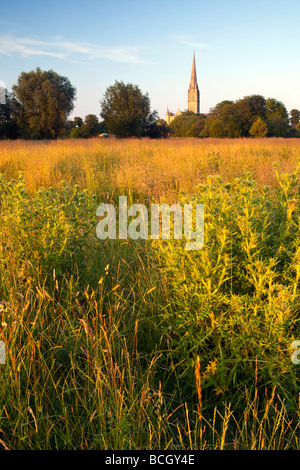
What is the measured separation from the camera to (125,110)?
27.7m

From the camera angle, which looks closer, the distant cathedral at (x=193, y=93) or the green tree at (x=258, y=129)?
the green tree at (x=258, y=129)

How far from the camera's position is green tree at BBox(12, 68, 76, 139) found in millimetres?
29344

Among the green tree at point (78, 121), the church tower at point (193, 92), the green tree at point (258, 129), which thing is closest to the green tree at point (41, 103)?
the green tree at point (258, 129)

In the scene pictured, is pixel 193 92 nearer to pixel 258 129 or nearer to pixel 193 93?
pixel 193 93

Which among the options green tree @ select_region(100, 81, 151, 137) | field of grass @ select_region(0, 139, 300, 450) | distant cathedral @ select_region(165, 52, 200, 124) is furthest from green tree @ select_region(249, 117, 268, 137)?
distant cathedral @ select_region(165, 52, 200, 124)


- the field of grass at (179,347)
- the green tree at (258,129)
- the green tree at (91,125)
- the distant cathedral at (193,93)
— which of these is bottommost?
the field of grass at (179,347)

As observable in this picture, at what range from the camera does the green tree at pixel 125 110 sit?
90.3ft

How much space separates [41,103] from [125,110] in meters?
7.53

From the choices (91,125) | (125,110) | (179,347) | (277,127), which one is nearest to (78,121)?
(91,125)

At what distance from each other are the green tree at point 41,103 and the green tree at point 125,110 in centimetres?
390

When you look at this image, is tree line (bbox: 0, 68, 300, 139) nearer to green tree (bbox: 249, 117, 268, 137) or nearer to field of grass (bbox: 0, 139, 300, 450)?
green tree (bbox: 249, 117, 268, 137)

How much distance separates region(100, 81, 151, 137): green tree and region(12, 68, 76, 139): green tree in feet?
12.8

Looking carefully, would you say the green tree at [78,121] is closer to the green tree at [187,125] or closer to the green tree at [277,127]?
the green tree at [187,125]

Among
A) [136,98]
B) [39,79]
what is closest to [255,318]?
[136,98]
